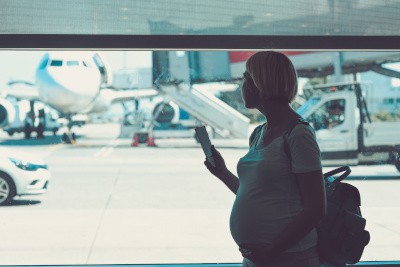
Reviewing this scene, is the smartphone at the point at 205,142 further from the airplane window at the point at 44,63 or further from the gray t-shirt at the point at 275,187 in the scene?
the airplane window at the point at 44,63

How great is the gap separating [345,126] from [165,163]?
371 cm

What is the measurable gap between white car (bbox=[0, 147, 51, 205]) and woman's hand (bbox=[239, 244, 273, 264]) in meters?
4.58

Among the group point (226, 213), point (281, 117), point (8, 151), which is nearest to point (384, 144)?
point (226, 213)

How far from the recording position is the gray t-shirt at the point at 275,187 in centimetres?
145

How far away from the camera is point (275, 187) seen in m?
1.49

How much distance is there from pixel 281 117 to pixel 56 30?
1554mm

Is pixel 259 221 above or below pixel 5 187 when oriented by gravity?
above

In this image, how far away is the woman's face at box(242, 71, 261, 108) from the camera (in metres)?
1.56

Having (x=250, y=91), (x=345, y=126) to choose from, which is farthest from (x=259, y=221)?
(x=345, y=126)

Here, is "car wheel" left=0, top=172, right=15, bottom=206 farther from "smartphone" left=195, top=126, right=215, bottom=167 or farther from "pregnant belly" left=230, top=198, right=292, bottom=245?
"pregnant belly" left=230, top=198, right=292, bottom=245

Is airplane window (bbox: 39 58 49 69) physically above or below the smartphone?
above

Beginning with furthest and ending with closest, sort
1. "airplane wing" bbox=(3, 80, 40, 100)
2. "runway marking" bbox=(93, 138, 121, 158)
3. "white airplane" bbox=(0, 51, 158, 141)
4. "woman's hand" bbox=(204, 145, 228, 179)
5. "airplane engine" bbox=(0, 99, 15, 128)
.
Result: "airplane wing" bbox=(3, 80, 40, 100) < "white airplane" bbox=(0, 51, 158, 141) < "runway marking" bbox=(93, 138, 121, 158) < "airplane engine" bbox=(0, 99, 15, 128) < "woman's hand" bbox=(204, 145, 228, 179)

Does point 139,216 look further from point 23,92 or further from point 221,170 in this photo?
point 23,92

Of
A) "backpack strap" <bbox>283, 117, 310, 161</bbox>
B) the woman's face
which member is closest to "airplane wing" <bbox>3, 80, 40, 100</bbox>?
the woman's face
